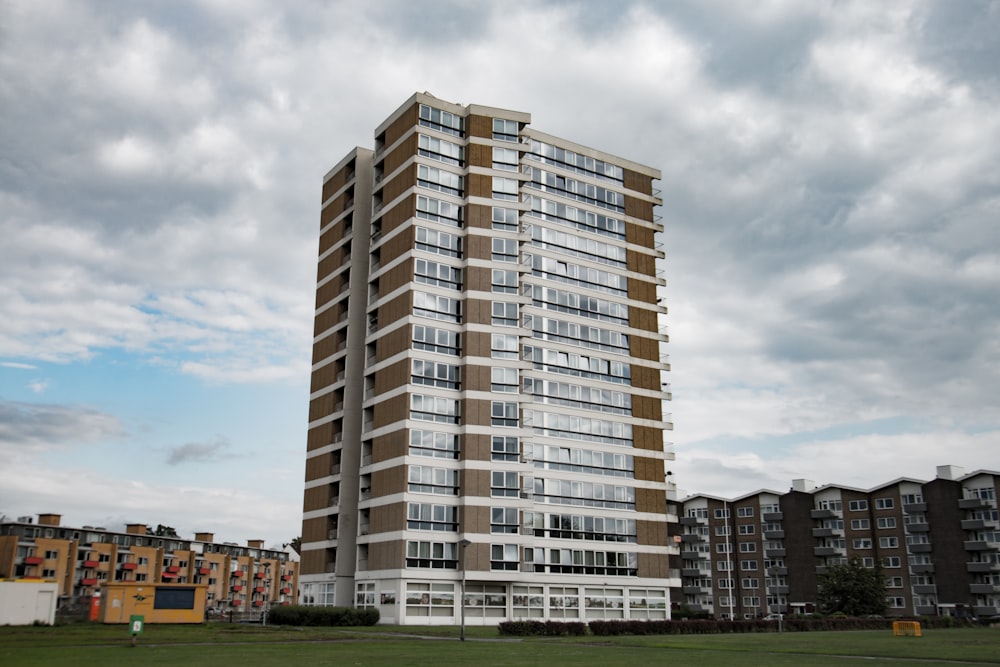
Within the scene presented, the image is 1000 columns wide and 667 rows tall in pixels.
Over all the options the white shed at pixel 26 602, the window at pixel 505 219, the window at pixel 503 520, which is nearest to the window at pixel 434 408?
the window at pixel 503 520

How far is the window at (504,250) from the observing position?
83.4 meters

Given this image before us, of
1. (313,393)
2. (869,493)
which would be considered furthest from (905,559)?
(313,393)

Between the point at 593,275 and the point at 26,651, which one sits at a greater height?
the point at 593,275

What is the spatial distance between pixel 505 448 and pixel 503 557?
30.9 ft

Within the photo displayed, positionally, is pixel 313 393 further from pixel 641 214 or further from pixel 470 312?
pixel 641 214

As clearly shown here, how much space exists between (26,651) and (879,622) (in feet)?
253

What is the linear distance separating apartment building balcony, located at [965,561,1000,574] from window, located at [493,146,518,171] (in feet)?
279

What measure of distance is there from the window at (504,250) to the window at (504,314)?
4497 millimetres

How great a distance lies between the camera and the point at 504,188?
85938 mm

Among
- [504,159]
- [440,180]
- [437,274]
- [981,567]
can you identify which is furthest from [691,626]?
[981,567]

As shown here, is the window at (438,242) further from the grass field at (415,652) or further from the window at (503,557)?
the grass field at (415,652)

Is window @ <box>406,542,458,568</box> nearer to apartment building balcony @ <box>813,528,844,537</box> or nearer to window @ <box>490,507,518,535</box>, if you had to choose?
window @ <box>490,507,518,535</box>

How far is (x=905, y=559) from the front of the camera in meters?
125

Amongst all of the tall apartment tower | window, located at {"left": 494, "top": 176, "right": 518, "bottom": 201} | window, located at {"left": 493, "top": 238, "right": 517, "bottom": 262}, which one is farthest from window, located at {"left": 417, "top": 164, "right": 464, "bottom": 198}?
window, located at {"left": 493, "top": 238, "right": 517, "bottom": 262}
